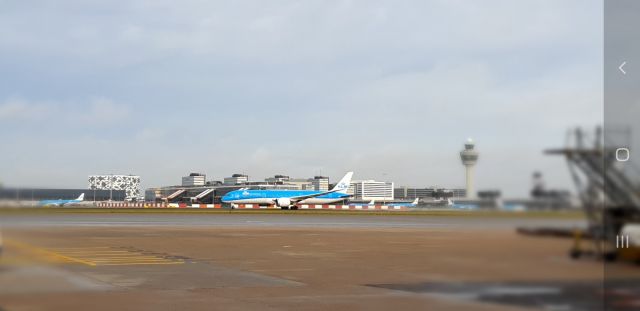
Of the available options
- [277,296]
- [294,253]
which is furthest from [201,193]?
[277,296]

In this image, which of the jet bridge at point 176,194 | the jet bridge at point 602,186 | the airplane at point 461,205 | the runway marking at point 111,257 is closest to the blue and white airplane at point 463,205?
the airplane at point 461,205

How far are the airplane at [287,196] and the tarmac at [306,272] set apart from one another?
11853 cm

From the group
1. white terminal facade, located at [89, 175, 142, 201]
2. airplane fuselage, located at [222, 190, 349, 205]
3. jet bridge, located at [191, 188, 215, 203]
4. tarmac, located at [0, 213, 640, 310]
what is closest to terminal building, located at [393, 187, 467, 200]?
tarmac, located at [0, 213, 640, 310]

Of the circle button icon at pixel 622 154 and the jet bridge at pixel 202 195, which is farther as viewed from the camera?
the jet bridge at pixel 202 195

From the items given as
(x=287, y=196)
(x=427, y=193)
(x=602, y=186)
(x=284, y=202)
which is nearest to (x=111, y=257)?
(x=427, y=193)

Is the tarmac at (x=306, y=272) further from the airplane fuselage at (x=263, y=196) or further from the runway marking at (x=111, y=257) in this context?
the airplane fuselage at (x=263, y=196)

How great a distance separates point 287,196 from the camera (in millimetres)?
161625

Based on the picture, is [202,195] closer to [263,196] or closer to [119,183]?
[263,196]

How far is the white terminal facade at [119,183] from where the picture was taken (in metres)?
13.6

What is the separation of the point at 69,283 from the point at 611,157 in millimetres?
13074

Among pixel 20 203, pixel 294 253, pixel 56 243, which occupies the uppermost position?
pixel 20 203

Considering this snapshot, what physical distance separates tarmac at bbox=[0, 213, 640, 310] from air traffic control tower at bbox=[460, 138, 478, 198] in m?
0.39

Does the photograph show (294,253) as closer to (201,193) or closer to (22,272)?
(22,272)

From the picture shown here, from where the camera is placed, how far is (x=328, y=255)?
3328 centimetres
